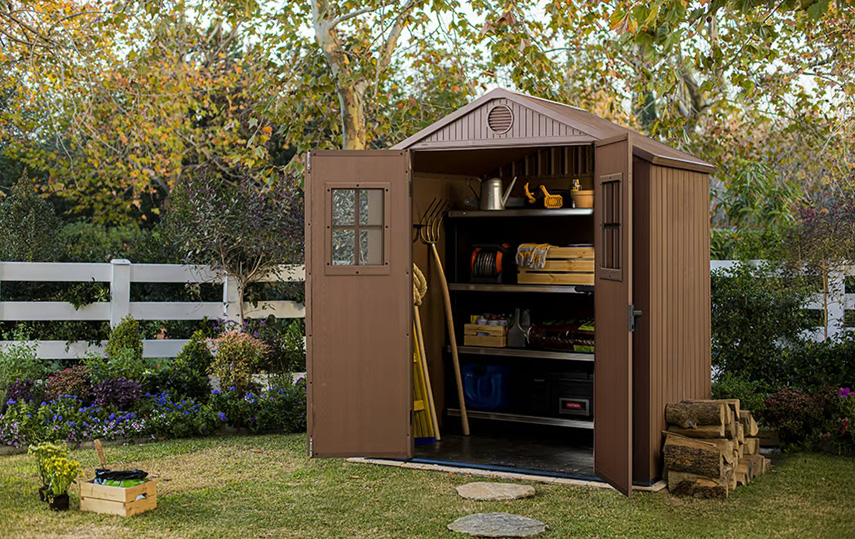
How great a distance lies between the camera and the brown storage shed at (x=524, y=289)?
19.7ft

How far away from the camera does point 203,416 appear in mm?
7652

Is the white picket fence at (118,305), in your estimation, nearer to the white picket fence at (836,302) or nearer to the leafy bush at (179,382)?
the leafy bush at (179,382)

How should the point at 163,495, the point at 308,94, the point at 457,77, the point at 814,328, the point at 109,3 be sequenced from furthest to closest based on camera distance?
the point at 109,3
the point at 457,77
the point at 308,94
the point at 814,328
the point at 163,495

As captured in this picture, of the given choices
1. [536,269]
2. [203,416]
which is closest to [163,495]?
[203,416]

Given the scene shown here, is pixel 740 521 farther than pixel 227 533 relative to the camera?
Yes

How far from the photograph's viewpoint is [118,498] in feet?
17.6

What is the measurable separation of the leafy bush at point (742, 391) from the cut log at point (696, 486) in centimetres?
187

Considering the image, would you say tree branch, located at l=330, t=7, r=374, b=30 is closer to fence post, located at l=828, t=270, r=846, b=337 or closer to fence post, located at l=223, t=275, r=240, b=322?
fence post, located at l=223, t=275, r=240, b=322

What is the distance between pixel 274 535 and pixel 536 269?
10.6 feet

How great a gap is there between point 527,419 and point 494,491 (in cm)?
146

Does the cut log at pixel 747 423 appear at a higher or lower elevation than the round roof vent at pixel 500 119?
lower

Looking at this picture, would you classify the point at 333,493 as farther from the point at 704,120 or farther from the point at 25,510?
the point at 704,120

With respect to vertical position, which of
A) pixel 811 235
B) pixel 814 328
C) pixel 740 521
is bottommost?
pixel 740 521

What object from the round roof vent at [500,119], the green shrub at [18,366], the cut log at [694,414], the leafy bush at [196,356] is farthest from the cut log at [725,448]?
the green shrub at [18,366]
